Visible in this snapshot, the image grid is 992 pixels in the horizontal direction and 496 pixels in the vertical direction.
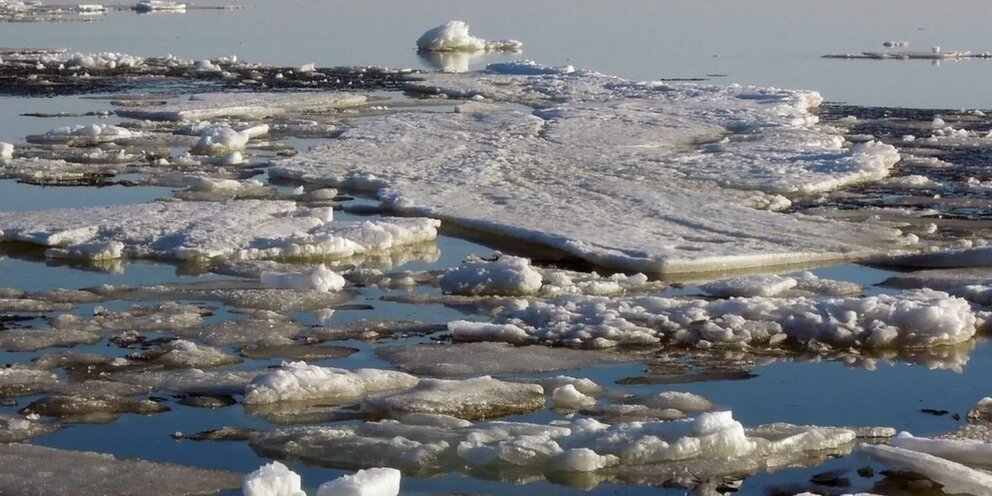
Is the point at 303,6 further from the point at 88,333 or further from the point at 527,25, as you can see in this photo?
the point at 88,333

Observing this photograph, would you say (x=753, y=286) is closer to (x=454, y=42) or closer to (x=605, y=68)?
A: (x=605, y=68)

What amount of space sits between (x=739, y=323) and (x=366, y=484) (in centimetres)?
271

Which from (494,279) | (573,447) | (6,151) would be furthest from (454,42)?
(573,447)

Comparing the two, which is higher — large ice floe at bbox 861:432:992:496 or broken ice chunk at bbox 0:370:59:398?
large ice floe at bbox 861:432:992:496

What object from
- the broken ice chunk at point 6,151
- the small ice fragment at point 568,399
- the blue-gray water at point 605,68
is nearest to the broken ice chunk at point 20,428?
the blue-gray water at point 605,68

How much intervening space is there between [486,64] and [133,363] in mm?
18153

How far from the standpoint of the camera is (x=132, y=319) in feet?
21.2

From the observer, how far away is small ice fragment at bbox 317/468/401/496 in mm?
4039

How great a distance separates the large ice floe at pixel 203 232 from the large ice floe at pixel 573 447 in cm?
318

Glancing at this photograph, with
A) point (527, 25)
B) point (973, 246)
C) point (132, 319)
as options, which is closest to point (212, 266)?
point (132, 319)

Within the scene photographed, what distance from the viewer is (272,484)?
4.05 m

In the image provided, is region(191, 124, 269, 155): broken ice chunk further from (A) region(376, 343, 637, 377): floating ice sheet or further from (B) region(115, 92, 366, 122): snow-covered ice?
(A) region(376, 343, 637, 377): floating ice sheet

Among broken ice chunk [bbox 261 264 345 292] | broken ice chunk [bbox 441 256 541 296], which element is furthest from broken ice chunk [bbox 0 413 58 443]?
broken ice chunk [bbox 441 256 541 296]

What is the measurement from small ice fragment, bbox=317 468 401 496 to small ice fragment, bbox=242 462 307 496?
8 cm
